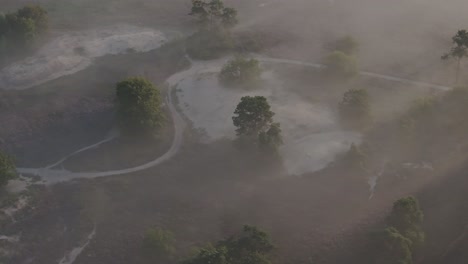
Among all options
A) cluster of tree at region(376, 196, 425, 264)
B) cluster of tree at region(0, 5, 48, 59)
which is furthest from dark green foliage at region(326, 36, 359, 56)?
cluster of tree at region(0, 5, 48, 59)

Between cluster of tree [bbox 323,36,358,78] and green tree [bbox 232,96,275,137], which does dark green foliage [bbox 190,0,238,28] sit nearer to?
cluster of tree [bbox 323,36,358,78]

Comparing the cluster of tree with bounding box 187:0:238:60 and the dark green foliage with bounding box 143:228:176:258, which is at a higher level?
the cluster of tree with bounding box 187:0:238:60

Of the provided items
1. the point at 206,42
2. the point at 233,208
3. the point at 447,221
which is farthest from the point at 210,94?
the point at 447,221

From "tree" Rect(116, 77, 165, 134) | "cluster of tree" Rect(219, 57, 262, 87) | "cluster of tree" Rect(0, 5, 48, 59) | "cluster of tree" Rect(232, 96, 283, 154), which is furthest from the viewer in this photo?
"cluster of tree" Rect(0, 5, 48, 59)

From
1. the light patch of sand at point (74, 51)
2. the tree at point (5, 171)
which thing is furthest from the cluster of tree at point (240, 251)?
the light patch of sand at point (74, 51)

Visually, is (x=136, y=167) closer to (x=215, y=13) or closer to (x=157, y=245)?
(x=157, y=245)

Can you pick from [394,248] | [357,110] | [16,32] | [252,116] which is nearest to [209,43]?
[252,116]
